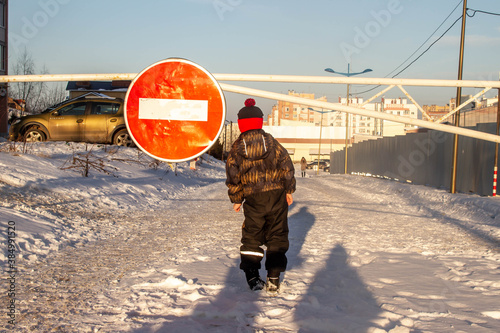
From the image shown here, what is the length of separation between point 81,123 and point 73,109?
592 millimetres

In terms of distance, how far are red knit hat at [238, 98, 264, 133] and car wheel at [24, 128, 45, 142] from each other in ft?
49.0

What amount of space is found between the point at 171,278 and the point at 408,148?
1005 inches

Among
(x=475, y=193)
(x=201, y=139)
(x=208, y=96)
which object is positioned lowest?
(x=475, y=193)

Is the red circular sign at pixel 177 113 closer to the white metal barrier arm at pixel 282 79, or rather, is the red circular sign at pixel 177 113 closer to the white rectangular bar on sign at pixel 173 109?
the white rectangular bar on sign at pixel 173 109

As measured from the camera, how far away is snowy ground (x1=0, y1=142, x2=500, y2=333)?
3488 mm

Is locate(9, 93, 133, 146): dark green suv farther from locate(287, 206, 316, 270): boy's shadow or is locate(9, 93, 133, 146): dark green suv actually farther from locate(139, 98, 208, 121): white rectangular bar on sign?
locate(139, 98, 208, 121): white rectangular bar on sign

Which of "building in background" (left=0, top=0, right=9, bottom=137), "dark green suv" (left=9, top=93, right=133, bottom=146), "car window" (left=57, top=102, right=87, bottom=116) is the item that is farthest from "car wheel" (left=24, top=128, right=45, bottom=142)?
"building in background" (left=0, top=0, right=9, bottom=137)

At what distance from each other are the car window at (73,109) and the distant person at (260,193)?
14.6 m

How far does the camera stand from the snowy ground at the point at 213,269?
3488 mm

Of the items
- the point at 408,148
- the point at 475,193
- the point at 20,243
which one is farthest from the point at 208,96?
the point at 408,148

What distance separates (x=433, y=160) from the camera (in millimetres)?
23219

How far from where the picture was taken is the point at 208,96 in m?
2.82

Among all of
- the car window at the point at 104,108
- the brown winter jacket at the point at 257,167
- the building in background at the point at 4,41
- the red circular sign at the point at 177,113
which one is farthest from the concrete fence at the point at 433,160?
the building in background at the point at 4,41

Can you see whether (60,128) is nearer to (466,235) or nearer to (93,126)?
(93,126)
